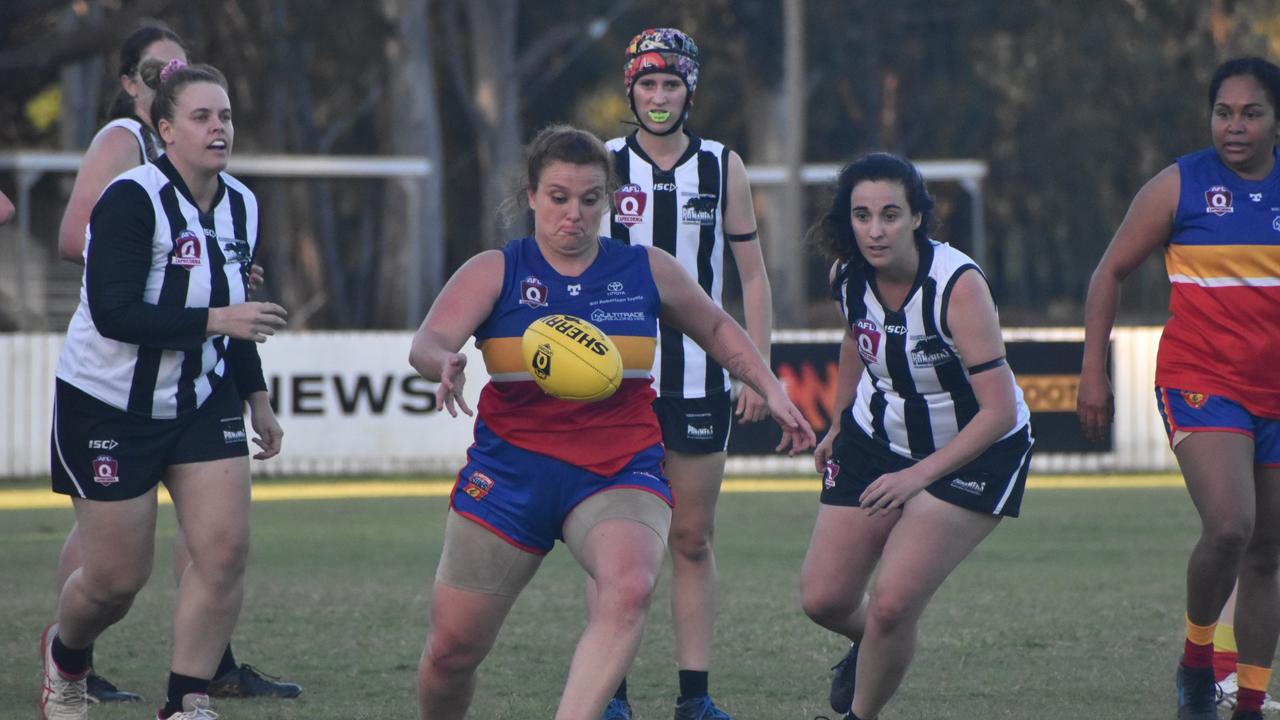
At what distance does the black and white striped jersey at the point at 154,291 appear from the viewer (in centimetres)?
603

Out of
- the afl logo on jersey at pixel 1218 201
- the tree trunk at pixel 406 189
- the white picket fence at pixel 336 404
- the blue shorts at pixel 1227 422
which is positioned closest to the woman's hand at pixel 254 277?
the blue shorts at pixel 1227 422

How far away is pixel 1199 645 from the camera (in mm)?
6730

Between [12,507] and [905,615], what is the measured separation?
36.1 feet

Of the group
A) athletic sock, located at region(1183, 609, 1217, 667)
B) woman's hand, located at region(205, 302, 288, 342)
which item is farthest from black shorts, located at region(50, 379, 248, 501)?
athletic sock, located at region(1183, 609, 1217, 667)

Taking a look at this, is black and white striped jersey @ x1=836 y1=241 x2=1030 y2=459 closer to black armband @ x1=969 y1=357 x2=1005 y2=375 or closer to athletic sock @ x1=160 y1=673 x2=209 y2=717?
black armband @ x1=969 y1=357 x2=1005 y2=375

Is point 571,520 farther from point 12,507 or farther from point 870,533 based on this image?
point 12,507

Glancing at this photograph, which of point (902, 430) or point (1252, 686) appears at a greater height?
point (902, 430)

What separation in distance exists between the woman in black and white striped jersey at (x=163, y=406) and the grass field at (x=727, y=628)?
0.95 m

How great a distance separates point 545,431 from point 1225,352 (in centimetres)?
259

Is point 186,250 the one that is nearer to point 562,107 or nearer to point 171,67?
point 171,67

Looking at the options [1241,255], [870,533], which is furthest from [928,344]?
[1241,255]

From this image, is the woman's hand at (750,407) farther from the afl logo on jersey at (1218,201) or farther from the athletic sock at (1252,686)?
the athletic sock at (1252,686)

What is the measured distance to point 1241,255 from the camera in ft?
21.8

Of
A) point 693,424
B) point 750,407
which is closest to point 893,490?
point 750,407
